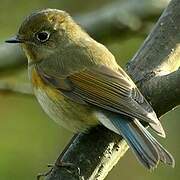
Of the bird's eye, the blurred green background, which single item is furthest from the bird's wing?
the blurred green background

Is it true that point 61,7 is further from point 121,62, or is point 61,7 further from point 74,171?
point 74,171

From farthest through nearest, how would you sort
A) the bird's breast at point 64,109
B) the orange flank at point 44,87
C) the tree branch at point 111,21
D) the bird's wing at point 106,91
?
the tree branch at point 111,21, the orange flank at point 44,87, the bird's breast at point 64,109, the bird's wing at point 106,91

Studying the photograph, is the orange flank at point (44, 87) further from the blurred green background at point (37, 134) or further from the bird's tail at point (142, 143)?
the blurred green background at point (37, 134)

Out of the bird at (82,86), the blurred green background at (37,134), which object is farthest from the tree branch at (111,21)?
the blurred green background at (37,134)

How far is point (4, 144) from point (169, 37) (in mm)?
3927

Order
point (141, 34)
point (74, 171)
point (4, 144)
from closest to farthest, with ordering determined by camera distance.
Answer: point (74, 171) < point (141, 34) < point (4, 144)

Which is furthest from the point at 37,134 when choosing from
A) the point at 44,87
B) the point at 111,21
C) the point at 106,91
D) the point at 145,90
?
the point at 145,90

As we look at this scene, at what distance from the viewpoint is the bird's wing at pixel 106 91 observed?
4809 mm

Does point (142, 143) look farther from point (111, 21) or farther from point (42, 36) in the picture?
point (111, 21)

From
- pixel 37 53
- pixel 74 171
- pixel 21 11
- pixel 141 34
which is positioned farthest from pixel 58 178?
pixel 21 11

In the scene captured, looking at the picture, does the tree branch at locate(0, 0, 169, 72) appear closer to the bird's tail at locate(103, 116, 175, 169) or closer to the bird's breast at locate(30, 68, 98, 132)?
the bird's breast at locate(30, 68, 98, 132)

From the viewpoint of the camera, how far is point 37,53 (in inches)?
228

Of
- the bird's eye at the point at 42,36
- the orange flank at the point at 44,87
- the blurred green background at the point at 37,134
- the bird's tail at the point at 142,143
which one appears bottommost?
the blurred green background at the point at 37,134

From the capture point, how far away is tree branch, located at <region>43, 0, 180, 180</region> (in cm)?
460
